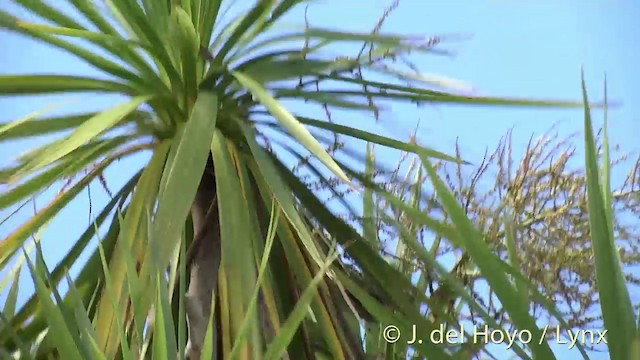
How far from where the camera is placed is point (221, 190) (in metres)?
0.66

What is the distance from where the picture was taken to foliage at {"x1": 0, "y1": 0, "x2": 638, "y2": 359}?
0.60 metres

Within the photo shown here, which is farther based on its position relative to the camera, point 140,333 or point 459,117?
point 459,117

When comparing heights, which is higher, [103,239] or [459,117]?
[459,117]

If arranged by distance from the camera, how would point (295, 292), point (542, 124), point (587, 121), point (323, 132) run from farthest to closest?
1. point (542, 124)
2. point (323, 132)
3. point (295, 292)
4. point (587, 121)

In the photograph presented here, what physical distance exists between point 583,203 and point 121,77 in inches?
20.6

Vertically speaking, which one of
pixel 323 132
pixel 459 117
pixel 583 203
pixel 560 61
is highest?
pixel 560 61

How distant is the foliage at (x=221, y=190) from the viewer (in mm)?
604

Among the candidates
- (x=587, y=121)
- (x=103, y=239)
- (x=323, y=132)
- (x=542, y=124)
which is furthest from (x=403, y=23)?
(x=587, y=121)

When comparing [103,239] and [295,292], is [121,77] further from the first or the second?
[295,292]

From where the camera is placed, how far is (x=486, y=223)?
795 mm

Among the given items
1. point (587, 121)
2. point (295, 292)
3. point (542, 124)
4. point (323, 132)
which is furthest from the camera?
point (542, 124)

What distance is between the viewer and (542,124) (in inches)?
48.9

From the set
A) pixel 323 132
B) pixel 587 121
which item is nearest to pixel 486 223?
pixel 323 132

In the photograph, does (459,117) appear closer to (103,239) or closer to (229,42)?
(229,42)
